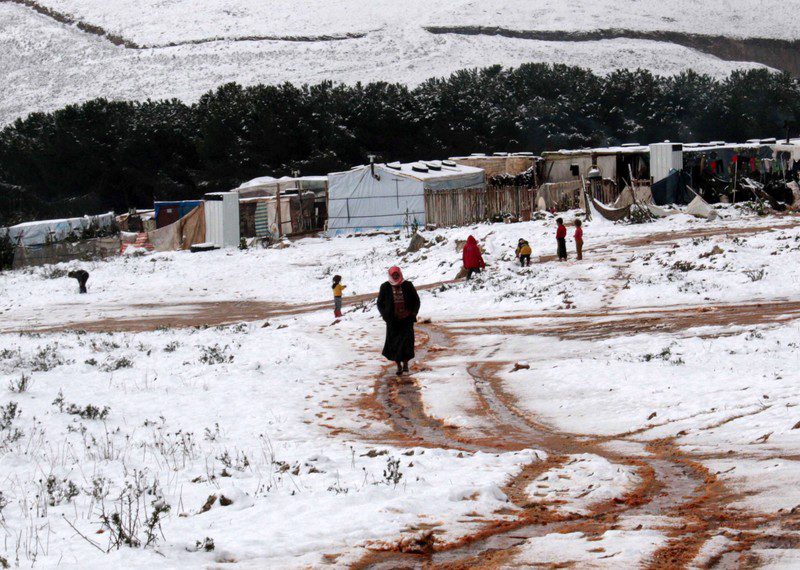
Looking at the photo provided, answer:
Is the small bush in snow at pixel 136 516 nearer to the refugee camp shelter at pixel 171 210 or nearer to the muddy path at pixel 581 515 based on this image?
the muddy path at pixel 581 515

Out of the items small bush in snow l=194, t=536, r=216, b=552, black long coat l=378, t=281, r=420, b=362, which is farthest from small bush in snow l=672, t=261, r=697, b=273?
small bush in snow l=194, t=536, r=216, b=552

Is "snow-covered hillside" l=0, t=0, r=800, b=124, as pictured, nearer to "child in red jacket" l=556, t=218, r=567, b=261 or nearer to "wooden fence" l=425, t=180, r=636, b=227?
"wooden fence" l=425, t=180, r=636, b=227

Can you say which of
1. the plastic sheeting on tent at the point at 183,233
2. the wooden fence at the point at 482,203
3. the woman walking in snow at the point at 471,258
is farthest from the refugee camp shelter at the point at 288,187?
the woman walking in snow at the point at 471,258

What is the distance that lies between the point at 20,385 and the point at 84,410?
173 centimetres

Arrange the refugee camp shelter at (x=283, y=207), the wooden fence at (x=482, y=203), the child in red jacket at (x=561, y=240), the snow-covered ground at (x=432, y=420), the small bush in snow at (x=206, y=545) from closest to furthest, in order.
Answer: the small bush in snow at (x=206, y=545) < the snow-covered ground at (x=432, y=420) < the child in red jacket at (x=561, y=240) < the wooden fence at (x=482, y=203) < the refugee camp shelter at (x=283, y=207)

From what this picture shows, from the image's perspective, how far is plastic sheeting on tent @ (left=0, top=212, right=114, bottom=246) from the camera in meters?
46.0

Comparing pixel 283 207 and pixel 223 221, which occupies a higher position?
pixel 283 207

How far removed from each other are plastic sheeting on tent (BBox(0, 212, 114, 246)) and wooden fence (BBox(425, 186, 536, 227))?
17982 millimetres

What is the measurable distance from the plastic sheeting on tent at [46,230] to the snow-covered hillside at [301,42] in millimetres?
73399

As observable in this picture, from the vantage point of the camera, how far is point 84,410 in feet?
35.0

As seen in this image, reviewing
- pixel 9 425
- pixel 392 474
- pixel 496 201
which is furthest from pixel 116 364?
pixel 496 201

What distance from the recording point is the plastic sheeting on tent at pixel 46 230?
4600cm

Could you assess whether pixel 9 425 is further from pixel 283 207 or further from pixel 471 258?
pixel 283 207

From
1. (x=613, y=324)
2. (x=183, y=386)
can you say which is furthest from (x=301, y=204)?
(x=183, y=386)
